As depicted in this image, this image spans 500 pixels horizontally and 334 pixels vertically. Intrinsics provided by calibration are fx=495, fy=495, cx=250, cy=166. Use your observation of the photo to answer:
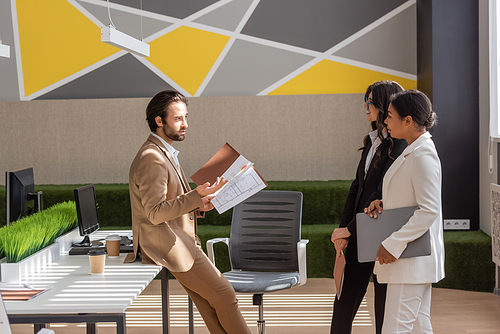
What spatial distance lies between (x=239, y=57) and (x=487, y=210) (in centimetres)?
308

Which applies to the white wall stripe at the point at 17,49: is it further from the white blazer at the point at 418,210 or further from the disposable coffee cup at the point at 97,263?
the white blazer at the point at 418,210

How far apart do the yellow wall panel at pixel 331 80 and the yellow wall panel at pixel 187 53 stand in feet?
2.77

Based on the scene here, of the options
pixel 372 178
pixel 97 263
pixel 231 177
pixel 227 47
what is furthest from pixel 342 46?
pixel 97 263

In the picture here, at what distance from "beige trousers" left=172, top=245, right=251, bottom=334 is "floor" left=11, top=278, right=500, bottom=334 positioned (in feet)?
3.63

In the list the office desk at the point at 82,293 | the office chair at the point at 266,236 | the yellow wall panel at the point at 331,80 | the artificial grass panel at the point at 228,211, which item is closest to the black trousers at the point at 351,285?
the office chair at the point at 266,236

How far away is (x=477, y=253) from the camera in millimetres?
4430

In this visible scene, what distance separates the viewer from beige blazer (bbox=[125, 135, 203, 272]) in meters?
2.34

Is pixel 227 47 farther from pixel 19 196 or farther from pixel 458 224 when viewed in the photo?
pixel 19 196

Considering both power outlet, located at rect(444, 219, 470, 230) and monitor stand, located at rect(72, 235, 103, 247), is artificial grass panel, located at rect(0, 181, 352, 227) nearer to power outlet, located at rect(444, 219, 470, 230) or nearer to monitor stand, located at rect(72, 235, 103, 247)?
power outlet, located at rect(444, 219, 470, 230)

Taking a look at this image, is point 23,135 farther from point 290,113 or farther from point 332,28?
point 332,28

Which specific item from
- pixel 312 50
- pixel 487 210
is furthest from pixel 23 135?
pixel 487 210

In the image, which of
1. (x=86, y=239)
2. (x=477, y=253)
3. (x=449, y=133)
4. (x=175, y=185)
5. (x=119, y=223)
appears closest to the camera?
(x=175, y=185)

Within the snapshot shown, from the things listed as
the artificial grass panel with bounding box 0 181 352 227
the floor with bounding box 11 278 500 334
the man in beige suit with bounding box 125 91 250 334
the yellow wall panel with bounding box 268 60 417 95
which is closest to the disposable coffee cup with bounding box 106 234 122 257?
the man in beige suit with bounding box 125 91 250 334

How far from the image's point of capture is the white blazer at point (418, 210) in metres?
2.04
